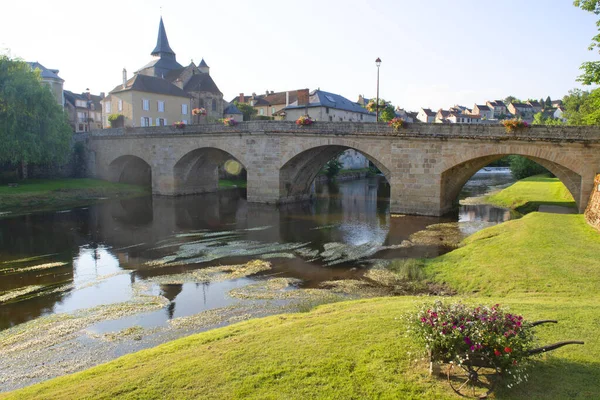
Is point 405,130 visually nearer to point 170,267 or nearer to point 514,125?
point 514,125

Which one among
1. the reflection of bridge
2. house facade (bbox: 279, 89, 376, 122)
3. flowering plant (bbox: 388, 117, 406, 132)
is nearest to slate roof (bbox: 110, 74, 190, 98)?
the reflection of bridge

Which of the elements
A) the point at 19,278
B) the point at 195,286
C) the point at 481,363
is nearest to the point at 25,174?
the point at 19,278

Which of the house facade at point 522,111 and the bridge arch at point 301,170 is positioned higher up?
the house facade at point 522,111

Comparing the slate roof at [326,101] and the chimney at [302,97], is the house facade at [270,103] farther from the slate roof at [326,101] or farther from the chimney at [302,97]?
the chimney at [302,97]

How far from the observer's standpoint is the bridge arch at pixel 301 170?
3700 centimetres

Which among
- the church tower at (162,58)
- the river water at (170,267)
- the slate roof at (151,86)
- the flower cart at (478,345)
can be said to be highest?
the church tower at (162,58)

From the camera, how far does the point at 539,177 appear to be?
48.5 m

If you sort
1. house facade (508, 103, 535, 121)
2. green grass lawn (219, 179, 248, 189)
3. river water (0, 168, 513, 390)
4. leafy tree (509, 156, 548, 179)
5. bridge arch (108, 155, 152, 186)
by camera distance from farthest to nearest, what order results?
house facade (508, 103, 535, 121)
leafy tree (509, 156, 548, 179)
green grass lawn (219, 179, 248, 189)
bridge arch (108, 155, 152, 186)
river water (0, 168, 513, 390)

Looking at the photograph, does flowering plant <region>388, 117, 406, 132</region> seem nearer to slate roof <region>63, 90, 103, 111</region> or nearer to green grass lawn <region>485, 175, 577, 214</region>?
green grass lawn <region>485, 175, 577, 214</region>

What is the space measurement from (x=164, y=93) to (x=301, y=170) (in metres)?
28.5

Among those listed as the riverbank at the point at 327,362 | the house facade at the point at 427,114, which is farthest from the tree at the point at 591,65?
the house facade at the point at 427,114

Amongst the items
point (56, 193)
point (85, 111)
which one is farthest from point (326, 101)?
point (85, 111)

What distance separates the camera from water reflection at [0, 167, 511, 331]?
52.6 feet

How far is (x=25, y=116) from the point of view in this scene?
1533 inches
